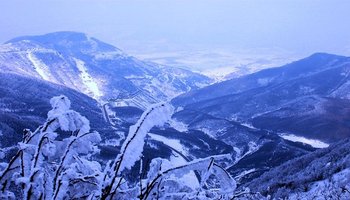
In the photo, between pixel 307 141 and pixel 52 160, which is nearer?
pixel 52 160

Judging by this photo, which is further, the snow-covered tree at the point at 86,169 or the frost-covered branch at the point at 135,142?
the snow-covered tree at the point at 86,169

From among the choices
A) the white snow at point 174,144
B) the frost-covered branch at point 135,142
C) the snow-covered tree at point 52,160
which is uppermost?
the frost-covered branch at point 135,142

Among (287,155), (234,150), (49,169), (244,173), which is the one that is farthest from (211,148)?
(49,169)

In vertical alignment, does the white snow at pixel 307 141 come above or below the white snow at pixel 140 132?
below

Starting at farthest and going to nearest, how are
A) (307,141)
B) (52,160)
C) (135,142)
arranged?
(307,141) < (52,160) < (135,142)

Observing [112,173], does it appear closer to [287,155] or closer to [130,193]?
[130,193]

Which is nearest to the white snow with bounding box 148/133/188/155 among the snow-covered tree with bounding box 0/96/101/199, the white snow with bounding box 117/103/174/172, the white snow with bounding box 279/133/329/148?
the white snow with bounding box 279/133/329/148

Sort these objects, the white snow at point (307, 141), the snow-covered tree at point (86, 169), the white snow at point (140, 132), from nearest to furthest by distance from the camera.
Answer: the white snow at point (140, 132), the snow-covered tree at point (86, 169), the white snow at point (307, 141)

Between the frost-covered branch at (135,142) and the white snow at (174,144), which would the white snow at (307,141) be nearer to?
Result: the white snow at (174,144)

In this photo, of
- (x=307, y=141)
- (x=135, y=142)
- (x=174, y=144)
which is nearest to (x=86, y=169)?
(x=135, y=142)

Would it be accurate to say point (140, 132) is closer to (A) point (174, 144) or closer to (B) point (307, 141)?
(A) point (174, 144)

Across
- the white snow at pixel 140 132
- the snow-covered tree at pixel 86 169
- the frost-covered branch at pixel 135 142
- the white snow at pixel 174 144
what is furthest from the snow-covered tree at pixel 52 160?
the white snow at pixel 174 144

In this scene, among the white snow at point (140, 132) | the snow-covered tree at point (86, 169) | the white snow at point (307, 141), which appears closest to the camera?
the white snow at point (140, 132)
